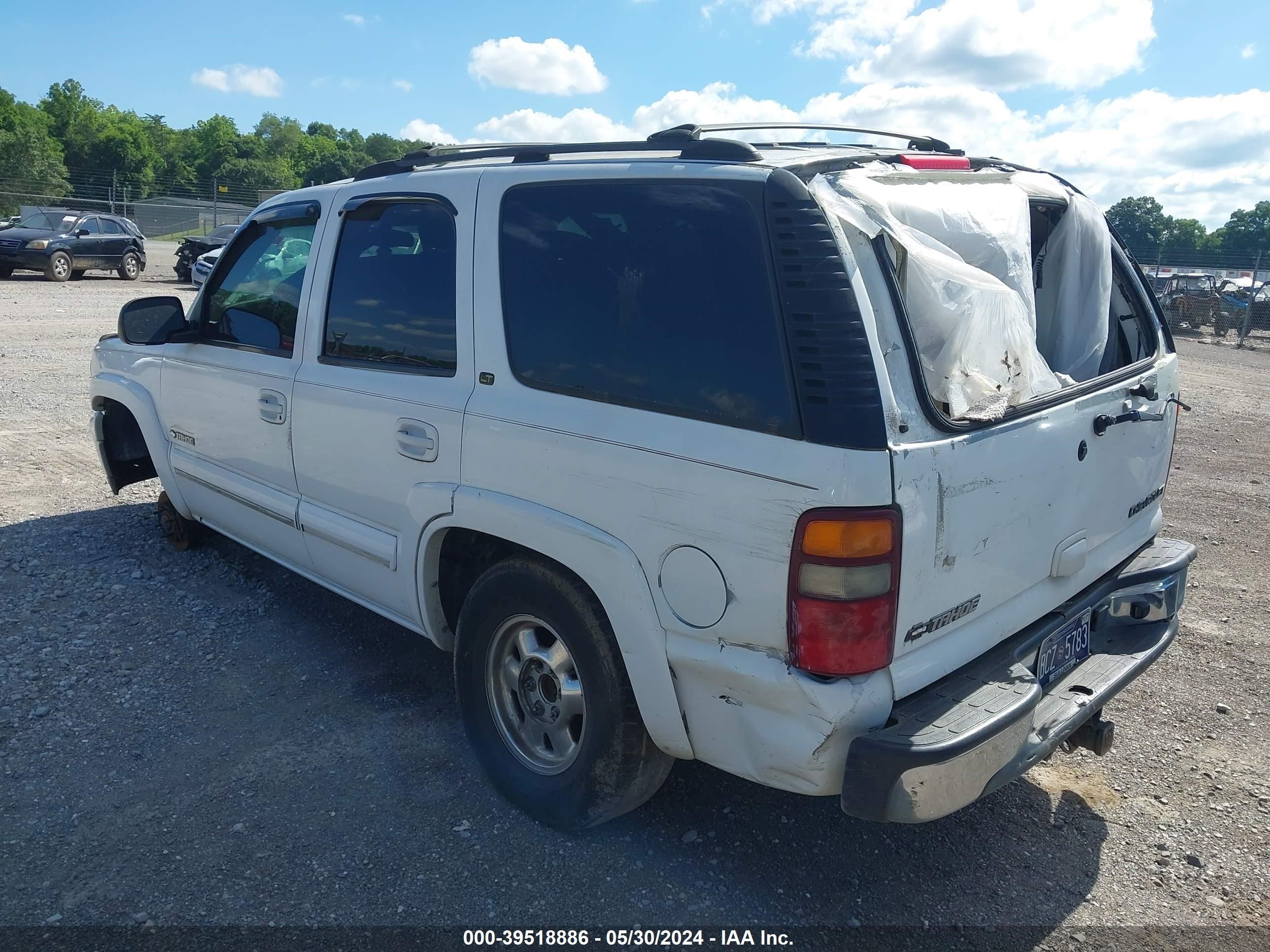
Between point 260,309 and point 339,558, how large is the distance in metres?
1.24

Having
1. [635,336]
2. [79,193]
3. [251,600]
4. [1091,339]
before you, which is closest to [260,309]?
[251,600]

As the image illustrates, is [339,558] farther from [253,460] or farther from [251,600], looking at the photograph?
[251,600]

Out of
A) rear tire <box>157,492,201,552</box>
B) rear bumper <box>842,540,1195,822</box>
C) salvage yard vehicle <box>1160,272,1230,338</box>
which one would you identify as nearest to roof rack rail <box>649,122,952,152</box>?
rear bumper <box>842,540,1195,822</box>

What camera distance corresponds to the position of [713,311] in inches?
100

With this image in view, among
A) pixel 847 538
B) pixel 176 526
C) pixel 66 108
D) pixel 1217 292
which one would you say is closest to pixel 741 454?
pixel 847 538

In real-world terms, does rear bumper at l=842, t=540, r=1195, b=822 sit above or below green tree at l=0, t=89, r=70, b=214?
below

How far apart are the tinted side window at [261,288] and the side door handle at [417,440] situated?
94cm

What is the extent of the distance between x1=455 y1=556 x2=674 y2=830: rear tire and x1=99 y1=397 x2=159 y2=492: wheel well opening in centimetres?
318

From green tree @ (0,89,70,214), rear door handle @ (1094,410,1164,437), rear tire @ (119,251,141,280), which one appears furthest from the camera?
green tree @ (0,89,70,214)

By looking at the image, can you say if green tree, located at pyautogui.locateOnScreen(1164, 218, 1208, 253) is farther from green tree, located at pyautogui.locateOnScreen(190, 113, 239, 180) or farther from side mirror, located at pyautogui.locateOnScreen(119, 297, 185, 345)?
green tree, located at pyautogui.locateOnScreen(190, 113, 239, 180)

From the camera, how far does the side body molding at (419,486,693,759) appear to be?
2609 millimetres

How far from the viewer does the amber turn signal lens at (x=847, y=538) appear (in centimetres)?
229

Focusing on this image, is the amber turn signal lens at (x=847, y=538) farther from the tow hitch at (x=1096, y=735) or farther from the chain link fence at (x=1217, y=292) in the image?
the chain link fence at (x=1217, y=292)

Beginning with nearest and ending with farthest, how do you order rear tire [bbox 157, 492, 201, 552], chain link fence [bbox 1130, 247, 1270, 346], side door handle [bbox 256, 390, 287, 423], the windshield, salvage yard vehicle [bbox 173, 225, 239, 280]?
side door handle [bbox 256, 390, 287, 423] → rear tire [bbox 157, 492, 201, 552] → the windshield → chain link fence [bbox 1130, 247, 1270, 346] → salvage yard vehicle [bbox 173, 225, 239, 280]
